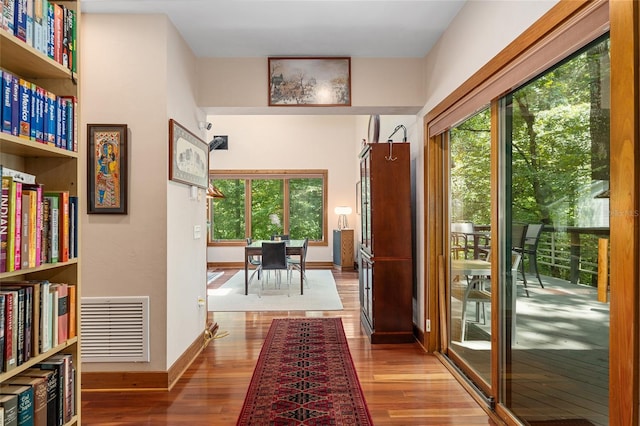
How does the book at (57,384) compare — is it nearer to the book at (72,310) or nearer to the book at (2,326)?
the book at (72,310)

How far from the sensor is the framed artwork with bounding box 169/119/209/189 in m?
2.90

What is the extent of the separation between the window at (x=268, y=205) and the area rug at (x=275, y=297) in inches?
86.0

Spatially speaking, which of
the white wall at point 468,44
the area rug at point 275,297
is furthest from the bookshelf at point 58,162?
the area rug at point 275,297

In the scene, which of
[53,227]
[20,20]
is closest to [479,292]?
[53,227]

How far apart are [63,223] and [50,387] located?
2.07 ft

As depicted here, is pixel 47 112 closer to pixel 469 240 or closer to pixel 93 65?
pixel 93 65

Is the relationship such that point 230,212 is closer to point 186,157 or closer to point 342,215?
point 342,215

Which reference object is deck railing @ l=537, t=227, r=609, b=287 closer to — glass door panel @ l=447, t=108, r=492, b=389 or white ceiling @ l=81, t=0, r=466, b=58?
glass door panel @ l=447, t=108, r=492, b=389

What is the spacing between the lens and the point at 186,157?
3219 millimetres

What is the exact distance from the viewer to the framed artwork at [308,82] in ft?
11.9

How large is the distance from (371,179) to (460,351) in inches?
69.0

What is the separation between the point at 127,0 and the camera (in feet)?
8.72

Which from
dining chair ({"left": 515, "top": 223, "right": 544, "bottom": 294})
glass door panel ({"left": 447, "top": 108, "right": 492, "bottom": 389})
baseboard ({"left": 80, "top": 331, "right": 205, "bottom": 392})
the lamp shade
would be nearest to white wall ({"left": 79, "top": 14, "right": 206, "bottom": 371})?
baseboard ({"left": 80, "top": 331, "right": 205, "bottom": 392})

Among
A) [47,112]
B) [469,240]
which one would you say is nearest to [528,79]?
[469,240]
